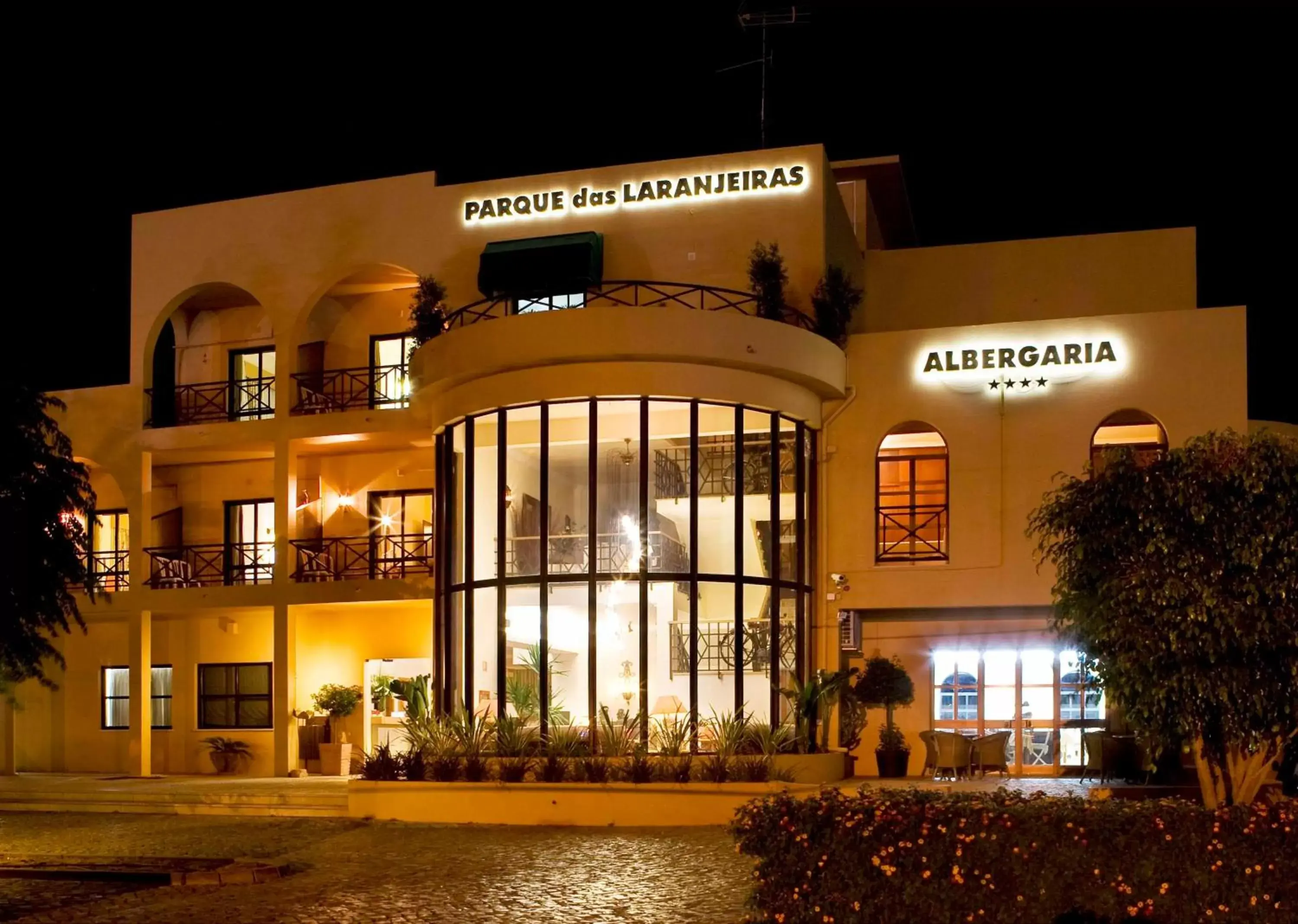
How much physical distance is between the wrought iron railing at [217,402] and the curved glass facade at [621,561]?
19.1 feet

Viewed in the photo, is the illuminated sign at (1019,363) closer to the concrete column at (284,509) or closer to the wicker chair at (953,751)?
the wicker chair at (953,751)

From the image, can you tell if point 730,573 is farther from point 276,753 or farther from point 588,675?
point 276,753

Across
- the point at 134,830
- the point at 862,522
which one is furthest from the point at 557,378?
the point at 134,830

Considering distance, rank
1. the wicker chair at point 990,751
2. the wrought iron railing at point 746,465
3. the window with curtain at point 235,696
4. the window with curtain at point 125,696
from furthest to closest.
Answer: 1. the window with curtain at point 125,696
2. the window with curtain at point 235,696
3. the wrought iron railing at point 746,465
4. the wicker chair at point 990,751

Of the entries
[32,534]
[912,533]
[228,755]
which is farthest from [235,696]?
[912,533]

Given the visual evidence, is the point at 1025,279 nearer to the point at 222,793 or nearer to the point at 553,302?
the point at 553,302

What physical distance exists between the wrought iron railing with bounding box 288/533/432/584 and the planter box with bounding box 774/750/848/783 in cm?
799

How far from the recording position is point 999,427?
69.1 feet

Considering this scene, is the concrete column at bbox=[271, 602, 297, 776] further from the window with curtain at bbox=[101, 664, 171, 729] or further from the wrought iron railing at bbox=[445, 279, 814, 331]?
the wrought iron railing at bbox=[445, 279, 814, 331]

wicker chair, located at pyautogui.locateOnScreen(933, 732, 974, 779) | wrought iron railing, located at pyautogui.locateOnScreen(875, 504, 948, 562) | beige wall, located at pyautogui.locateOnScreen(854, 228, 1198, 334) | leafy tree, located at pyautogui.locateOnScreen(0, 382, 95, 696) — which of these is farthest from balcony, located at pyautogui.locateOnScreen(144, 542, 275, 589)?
wicker chair, located at pyautogui.locateOnScreen(933, 732, 974, 779)

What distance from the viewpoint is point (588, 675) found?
63.0 feet

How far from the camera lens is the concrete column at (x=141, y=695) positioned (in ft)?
79.2

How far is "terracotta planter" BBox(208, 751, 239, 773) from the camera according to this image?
2473 centimetres

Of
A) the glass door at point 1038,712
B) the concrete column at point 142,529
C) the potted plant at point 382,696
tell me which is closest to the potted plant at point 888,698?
the glass door at point 1038,712
